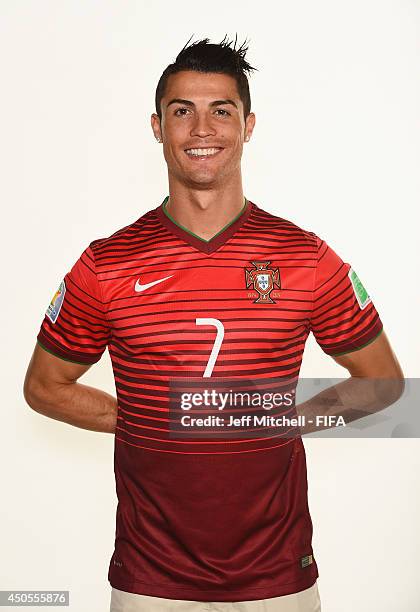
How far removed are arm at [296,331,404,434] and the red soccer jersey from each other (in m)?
0.10

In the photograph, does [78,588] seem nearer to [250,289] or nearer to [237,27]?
[250,289]

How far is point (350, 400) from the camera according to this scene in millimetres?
2688

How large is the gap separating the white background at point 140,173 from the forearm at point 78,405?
754mm

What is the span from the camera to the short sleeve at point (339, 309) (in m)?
2.42

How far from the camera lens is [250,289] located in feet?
7.72

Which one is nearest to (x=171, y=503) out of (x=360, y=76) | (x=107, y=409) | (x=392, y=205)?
(x=107, y=409)

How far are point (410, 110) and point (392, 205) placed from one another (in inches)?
15.1

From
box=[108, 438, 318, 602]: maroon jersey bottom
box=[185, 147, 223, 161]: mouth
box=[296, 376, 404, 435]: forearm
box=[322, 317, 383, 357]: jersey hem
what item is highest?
box=[185, 147, 223, 161]: mouth

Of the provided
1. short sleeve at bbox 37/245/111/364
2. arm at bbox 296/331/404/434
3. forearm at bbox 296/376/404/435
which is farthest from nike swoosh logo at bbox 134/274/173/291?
forearm at bbox 296/376/404/435

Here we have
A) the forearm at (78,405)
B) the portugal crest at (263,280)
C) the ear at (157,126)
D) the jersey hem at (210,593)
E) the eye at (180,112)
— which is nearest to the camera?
the jersey hem at (210,593)

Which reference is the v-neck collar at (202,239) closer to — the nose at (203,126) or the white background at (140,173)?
the nose at (203,126)

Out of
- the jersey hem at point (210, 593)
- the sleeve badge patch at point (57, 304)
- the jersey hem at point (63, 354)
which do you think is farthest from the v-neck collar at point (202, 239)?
the jersey hem at point (210, 593)

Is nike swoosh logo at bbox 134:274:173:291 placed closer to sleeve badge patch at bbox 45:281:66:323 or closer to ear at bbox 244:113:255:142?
sleeve badge patch at bbox 45:281:66:323

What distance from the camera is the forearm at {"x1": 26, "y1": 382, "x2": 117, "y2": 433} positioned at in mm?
2684
